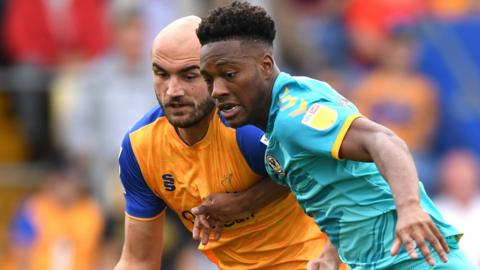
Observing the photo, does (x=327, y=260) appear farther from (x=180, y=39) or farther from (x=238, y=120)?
(x=180, y=39)

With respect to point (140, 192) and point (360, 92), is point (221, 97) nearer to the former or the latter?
point (140, 192)

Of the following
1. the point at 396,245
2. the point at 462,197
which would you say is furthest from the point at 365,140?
the point at 462,197

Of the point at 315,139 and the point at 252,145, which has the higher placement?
the point at 315,139

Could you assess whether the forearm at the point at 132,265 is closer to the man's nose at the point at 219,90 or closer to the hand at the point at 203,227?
the hand at the point at 203,227

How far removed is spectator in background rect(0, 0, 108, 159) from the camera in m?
10.8

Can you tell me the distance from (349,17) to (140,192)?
19.2 ft

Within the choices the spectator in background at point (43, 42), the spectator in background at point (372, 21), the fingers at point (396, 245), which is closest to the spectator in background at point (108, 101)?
the spectator in background at point (43, 42)

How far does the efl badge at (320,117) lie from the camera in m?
4.91

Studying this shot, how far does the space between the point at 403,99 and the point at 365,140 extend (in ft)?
20.0

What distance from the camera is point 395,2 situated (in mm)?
11422

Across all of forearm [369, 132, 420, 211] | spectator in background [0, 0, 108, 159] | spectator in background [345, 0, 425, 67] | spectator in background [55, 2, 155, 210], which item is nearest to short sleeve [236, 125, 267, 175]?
forearm [369, 132, 420, 211]

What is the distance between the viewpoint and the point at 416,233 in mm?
4555

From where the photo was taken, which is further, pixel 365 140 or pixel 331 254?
pixel 331 254

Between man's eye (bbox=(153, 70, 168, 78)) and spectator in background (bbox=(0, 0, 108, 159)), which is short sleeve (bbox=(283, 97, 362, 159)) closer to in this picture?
man's eye (bbox=(153, 70, 168, 78))
